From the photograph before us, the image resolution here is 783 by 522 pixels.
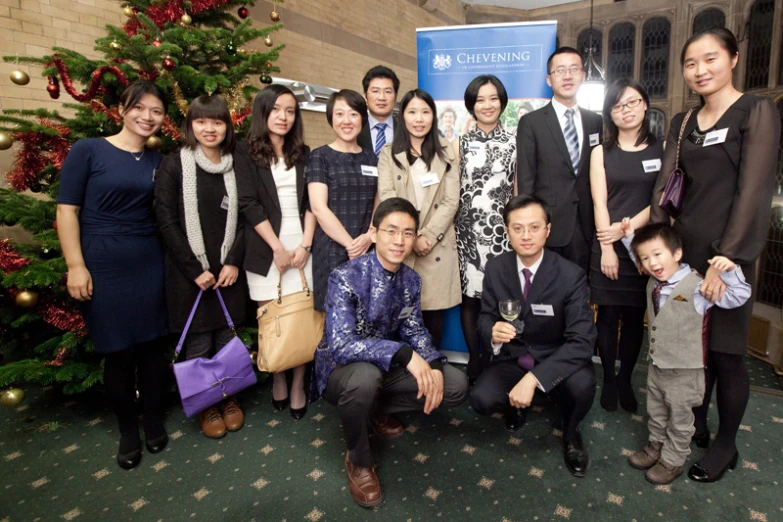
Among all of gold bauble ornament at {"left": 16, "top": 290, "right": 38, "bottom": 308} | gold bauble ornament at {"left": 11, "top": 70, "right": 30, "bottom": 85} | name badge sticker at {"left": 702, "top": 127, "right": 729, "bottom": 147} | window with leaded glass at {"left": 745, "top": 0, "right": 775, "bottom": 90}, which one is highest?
window with leaded glass at {"left": 745, "top": 0, "right": 775, "bottom": 90}

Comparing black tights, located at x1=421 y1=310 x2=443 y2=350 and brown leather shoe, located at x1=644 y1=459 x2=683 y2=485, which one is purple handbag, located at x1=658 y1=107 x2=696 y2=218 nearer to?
brown leather shoe, located at x1=644 y1=459 x2=683 y2=485

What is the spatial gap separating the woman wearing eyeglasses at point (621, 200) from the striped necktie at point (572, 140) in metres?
0.11

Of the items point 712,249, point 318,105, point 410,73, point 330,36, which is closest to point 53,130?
point 712,249

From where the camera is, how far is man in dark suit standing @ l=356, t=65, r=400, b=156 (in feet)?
8.56

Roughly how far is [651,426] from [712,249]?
85 centimetres

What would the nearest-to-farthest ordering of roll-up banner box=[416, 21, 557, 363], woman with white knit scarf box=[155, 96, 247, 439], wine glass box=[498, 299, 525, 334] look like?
wine glass box=[498, 299, 525, 334] < woman with white knit scarf box=[155, 96, 247, 439] < roll-up banner box=[416, 21, 557, 363]

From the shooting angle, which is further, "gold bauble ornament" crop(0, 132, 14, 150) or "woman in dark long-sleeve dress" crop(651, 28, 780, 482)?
"gold bauble ornament" crop(0, 132, 14, 150)

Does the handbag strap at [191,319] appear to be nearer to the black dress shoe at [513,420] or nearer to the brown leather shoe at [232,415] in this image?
the brown leather shoe at [232,415]

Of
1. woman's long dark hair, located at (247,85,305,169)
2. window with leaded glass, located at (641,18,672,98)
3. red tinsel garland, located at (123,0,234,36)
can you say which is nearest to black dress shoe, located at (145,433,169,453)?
woman's long dark hair, located at (247,85,305,169)

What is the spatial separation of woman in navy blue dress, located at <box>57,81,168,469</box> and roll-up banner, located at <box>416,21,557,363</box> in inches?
81.5

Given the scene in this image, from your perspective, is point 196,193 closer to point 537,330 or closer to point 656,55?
point 537,330

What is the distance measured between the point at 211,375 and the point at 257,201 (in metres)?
0.93

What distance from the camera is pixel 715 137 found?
1.83 m

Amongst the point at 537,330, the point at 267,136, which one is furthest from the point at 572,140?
the point at 267,136
